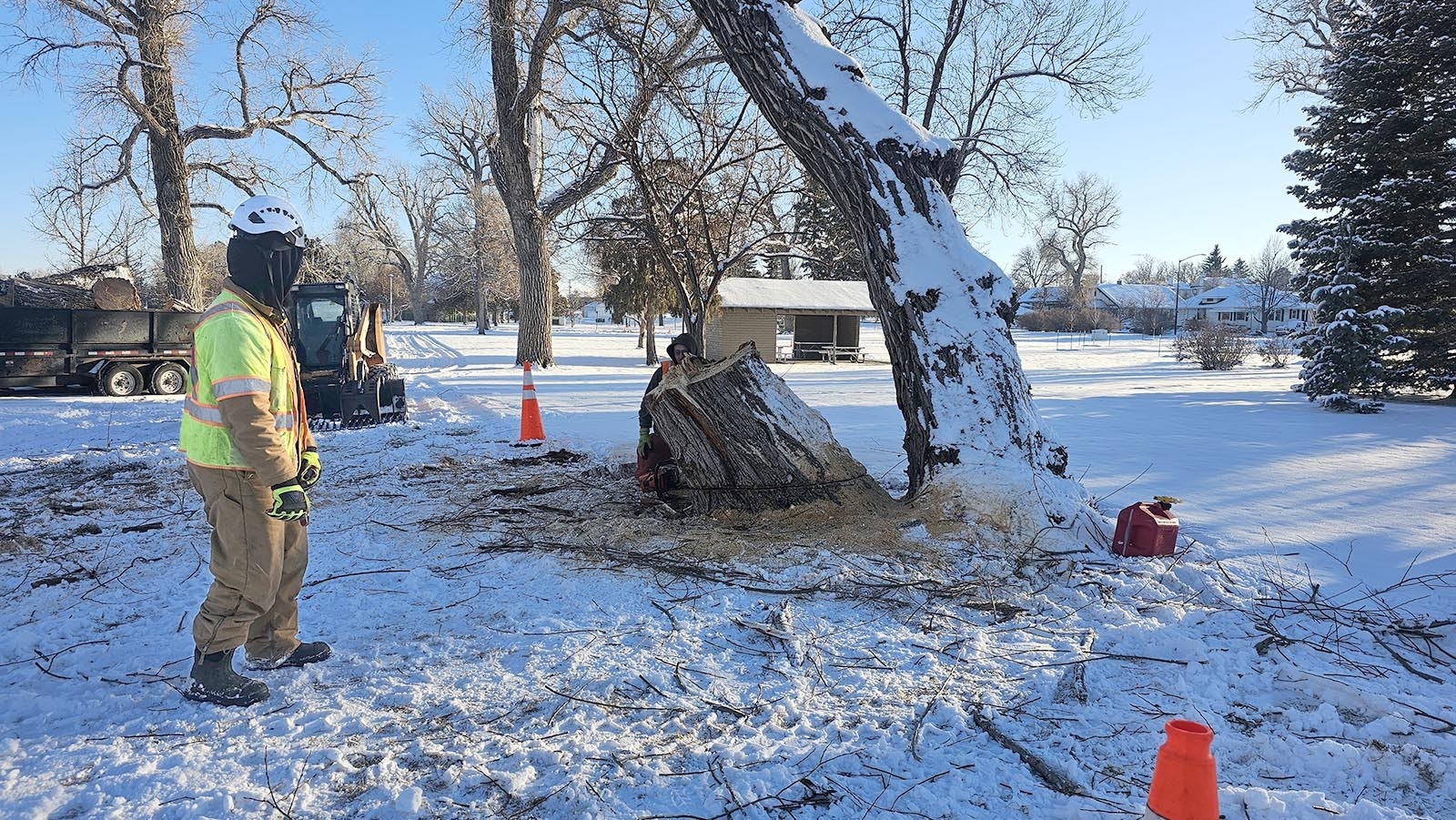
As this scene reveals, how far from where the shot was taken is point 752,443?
202 inches

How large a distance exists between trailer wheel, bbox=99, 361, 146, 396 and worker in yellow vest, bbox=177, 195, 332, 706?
1476 cm

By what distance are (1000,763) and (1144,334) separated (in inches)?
2517

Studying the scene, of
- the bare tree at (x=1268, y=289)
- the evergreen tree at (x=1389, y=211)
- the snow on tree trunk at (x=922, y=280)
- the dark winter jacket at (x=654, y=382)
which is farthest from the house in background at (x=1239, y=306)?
the dark winter jacket at (x=654, y=382)

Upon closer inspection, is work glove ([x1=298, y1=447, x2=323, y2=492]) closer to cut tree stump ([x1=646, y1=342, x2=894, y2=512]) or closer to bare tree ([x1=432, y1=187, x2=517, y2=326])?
cut tree stump ([x1=646, y1=342, x2=894, y2=512])

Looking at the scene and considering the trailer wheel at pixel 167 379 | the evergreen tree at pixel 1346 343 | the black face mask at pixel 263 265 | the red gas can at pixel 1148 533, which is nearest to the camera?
the black face mask at pixel 263 265

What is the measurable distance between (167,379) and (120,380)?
74 cm

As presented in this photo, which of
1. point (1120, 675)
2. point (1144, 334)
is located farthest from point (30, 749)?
point (1144, 334)

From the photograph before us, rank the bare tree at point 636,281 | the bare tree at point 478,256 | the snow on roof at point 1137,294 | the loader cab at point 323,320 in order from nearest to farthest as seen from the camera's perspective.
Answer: the loader cab at point 323,320 → the bare tree at point 636,281 → the bare tree at point 478,256 → the snow on roof at point 1137,294

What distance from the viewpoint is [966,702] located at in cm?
284

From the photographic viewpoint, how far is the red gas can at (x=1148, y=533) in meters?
4.39

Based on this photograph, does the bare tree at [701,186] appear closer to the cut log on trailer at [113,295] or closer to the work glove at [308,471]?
the work glove at [308,471]

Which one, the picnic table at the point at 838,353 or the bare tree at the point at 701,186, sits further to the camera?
the picnic table at the point at 838,353

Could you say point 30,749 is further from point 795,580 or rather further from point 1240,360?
point 1240,360

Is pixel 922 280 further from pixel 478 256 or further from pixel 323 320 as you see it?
pixel 478 256
